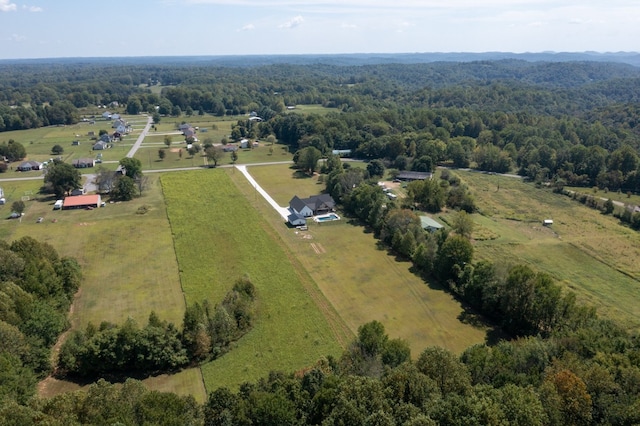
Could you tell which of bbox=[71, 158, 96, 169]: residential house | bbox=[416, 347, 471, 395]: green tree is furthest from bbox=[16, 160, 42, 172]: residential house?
bbox=[416, 347, 471, 395]: green tree

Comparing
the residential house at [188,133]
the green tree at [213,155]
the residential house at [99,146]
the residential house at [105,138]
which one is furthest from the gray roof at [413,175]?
the residential house at [105,138]

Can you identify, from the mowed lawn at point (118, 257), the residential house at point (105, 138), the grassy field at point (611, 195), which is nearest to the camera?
the mowed lawn at point (118, 257)

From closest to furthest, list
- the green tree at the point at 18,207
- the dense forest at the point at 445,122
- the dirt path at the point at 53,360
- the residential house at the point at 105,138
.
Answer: the dirt path at the point at 53,360 < the green tree at the point at 18,207 < the dense forest at the point at 445,122 < the residential house at the point at 105,138

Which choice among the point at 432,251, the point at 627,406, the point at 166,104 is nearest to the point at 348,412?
the point at 627,406

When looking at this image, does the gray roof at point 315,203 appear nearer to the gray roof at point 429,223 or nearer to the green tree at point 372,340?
the gray roof at point 429,223

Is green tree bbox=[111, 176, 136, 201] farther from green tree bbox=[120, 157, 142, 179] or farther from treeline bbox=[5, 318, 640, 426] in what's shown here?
treeline bbox=[5, 318, 640, 426]

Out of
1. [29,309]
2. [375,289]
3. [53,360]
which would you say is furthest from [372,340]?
[29,309]
